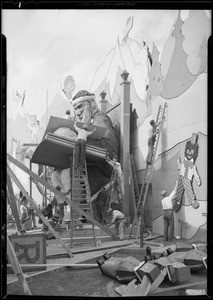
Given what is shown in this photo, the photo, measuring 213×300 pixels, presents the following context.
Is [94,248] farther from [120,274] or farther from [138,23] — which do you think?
[138,23]

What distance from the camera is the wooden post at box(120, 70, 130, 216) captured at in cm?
302

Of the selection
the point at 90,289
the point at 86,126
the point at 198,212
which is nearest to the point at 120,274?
the point at 90,289

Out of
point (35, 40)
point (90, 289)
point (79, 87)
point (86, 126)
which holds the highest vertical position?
point (35, 40)

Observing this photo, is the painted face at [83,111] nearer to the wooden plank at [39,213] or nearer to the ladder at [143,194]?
the ladder at [143,194]

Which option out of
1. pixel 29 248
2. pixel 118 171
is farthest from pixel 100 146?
pixel 29 248

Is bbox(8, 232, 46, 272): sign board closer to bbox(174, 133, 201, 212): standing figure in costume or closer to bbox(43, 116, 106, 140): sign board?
bbox(43, 116, 106, 140): sign board

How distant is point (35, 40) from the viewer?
7.59ft

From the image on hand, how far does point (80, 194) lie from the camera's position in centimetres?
312

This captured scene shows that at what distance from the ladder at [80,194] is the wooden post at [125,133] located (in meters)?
0.33

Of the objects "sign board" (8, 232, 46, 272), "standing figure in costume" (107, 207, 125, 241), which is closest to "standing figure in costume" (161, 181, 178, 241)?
"standing figure in costume" (107, 207, 125, 241)

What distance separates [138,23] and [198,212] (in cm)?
148

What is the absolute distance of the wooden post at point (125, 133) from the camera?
302cm

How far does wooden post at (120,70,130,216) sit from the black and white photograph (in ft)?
0.04

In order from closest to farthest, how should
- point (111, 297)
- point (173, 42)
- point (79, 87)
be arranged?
1. point (111, 297)
2. point (173, 42)
3. point (79, 87)
